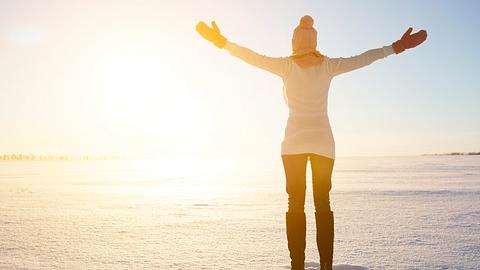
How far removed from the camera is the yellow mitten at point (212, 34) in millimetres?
3479

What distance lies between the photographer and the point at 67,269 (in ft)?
11.2

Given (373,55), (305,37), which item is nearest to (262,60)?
(305,37)

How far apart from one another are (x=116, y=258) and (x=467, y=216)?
4.66 m

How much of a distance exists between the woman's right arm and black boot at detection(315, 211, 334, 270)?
1.14 meters

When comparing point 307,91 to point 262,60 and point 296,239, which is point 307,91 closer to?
point 262,60

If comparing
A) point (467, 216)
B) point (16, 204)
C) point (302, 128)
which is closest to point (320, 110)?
point (302, 128)

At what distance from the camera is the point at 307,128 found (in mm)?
3260

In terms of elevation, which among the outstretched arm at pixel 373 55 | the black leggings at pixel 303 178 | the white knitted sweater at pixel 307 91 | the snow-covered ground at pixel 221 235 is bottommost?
the snow-covered ground at pixel 221 235

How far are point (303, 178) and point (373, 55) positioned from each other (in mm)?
1103

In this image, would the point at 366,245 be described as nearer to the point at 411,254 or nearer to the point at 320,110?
the point at 411,254

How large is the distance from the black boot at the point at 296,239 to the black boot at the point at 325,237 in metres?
0.13

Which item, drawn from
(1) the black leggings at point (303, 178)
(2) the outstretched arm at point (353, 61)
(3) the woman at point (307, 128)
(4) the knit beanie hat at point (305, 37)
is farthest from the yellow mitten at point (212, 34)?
(1) the black leggings at point (303, 178)

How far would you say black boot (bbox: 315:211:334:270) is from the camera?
3.28 metres

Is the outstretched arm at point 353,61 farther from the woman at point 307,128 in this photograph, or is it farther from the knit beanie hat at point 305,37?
the knit beanie hat at point 305,37
